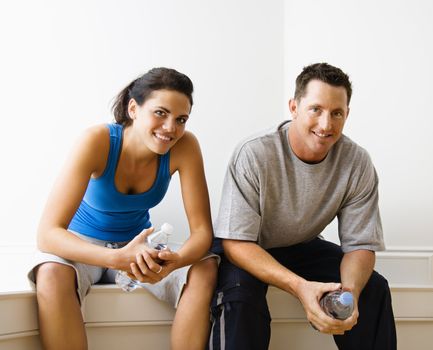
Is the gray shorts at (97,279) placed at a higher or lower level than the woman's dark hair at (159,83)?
lower

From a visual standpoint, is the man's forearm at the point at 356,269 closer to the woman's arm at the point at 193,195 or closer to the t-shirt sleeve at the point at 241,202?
the t-shirt sleeve at the point at 241,202

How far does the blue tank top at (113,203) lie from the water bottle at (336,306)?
23.0 inches

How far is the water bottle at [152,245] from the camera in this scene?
62.7 inches

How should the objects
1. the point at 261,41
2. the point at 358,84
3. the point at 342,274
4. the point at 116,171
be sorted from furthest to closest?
the point at 261,41
the point at 358,84
the point at 116,171
the point at 342,274

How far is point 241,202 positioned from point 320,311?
36 centimetres

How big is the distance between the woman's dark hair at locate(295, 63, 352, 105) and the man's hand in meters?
0.53

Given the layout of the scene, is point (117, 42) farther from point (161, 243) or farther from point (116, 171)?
point (161, 243)

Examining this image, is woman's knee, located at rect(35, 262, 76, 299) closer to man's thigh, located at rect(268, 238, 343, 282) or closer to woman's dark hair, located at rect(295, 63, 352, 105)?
man's thigh, located at rect(268, 238, 343, 282)

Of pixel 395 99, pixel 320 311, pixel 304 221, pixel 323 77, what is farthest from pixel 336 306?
pixel 395 99

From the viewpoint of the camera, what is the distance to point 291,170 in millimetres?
1692

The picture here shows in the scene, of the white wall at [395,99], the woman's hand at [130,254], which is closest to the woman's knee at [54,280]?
the woman's hand at [130,254]

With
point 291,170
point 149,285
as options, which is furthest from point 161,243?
point 291,170

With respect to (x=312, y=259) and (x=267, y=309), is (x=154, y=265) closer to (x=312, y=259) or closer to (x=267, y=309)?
(x=267, y=309)

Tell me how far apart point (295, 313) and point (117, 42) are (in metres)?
1.19
